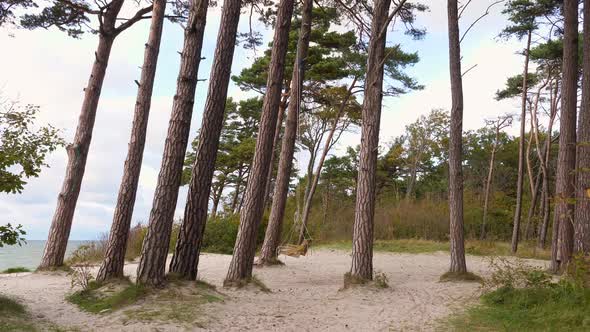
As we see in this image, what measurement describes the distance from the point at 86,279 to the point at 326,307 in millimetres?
3411

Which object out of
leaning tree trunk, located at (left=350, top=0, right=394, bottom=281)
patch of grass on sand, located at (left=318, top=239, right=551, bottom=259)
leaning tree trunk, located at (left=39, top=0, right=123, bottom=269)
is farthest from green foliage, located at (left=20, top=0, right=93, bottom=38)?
patch of grass on sand, located at (left=318, top=239, right=551, bottom=259)

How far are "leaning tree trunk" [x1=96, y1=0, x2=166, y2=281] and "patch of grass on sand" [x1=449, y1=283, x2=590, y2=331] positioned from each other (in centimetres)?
476

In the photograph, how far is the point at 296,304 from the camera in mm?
6566

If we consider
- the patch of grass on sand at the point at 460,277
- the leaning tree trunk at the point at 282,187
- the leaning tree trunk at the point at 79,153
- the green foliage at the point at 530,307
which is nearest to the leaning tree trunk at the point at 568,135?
the patch of grass on sand at the point at 460,277

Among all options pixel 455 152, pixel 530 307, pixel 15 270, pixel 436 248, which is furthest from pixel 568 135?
pixel 15 270

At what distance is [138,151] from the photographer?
7766mm

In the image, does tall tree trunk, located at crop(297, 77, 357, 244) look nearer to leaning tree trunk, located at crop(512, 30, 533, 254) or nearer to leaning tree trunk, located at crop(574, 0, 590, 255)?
leaning tree trunk, located at crop(512, 30, 533, 254)

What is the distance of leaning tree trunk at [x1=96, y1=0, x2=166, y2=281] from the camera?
6.69 metres

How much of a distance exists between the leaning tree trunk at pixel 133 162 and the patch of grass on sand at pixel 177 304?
1.21 meters

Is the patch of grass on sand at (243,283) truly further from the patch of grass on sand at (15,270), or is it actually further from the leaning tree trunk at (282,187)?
the patch of grass on sand at (15,270)

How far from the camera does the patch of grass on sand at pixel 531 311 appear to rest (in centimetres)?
472

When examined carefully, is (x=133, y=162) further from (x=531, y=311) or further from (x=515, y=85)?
(x=515, y=85)

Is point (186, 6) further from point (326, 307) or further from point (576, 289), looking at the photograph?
point (576, 289)

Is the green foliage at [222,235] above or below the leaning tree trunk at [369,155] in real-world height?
below
